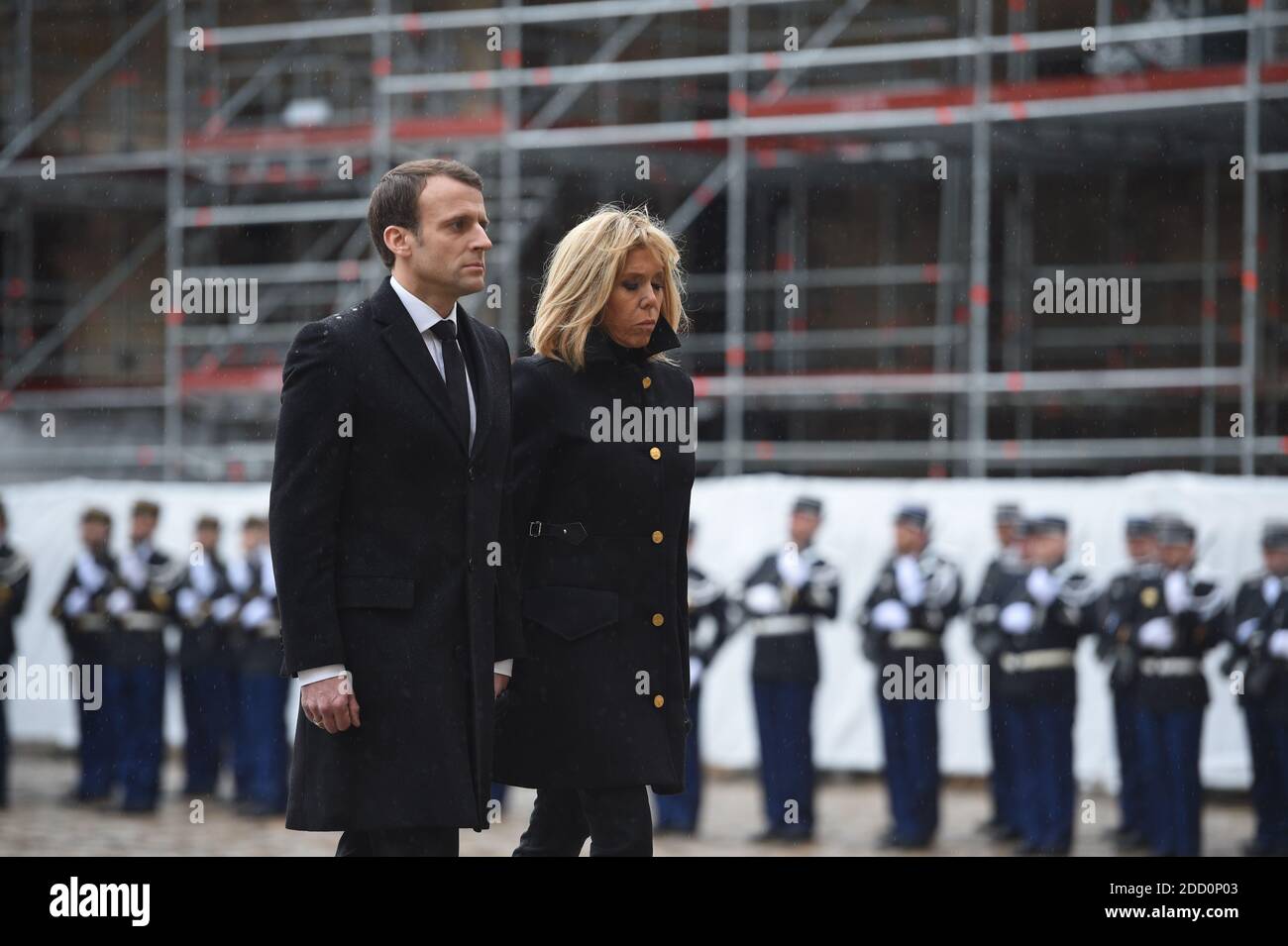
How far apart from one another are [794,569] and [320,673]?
6739 millimetres

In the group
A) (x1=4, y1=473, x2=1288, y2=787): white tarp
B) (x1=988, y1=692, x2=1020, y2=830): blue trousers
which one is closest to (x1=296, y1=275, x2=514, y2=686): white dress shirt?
(x1=988, y1=692, x2=1020, y2=830): blue trousers

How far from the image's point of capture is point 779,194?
1614cm

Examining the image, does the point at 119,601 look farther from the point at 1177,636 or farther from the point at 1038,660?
the point at 1177,636

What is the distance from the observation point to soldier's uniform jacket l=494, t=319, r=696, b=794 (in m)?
4.36

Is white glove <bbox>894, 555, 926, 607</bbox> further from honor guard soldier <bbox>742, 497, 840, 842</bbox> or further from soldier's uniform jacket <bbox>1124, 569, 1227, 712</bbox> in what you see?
soldier's uniform jacket <bbox>1124, 569, 1227, 712</bbox>

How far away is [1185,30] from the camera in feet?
40.0

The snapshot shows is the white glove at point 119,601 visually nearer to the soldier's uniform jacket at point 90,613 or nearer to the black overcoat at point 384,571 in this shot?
the soldier's uniform jacket at point 90,613

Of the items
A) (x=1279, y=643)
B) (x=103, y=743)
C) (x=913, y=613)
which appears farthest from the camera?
(x=103, y=743)

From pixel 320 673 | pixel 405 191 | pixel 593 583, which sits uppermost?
pixel 405 191

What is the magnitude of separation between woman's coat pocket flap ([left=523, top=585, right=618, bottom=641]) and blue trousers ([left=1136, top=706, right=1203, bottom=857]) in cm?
534

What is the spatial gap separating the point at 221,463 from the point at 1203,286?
7356 mm

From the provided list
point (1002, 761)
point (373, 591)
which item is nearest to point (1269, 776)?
point (1002, 761)
